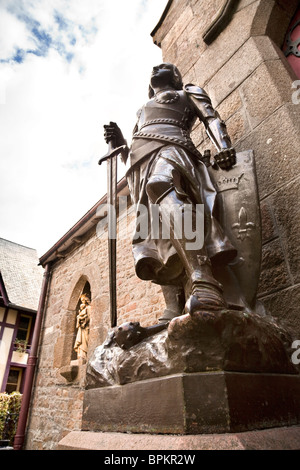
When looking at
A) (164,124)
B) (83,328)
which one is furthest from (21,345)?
(164,124)

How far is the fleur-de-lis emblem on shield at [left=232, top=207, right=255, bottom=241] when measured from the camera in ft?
5.61

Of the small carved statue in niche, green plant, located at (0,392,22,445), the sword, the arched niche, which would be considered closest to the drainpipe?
the arched niche

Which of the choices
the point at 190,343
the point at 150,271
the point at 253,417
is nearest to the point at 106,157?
the point at 150,271

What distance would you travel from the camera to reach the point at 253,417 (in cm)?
112

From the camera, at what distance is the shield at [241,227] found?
5.42 feet

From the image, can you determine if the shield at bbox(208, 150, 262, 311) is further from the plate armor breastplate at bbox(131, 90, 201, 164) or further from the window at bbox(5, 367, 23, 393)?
the window at bbox(5, 367, 23, 393)

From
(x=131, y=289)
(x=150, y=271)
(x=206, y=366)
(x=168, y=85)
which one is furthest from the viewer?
(x=131, y=289)

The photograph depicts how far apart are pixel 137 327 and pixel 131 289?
8.77 feet

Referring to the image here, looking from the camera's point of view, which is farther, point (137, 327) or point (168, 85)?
point (168, 85)

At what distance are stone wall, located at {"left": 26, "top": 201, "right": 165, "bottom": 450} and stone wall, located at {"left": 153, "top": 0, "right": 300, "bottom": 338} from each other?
1880mm

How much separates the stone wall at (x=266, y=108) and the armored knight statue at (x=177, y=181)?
0.50 m

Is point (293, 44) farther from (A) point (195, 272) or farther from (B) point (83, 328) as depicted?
(B) point (83, 328)
